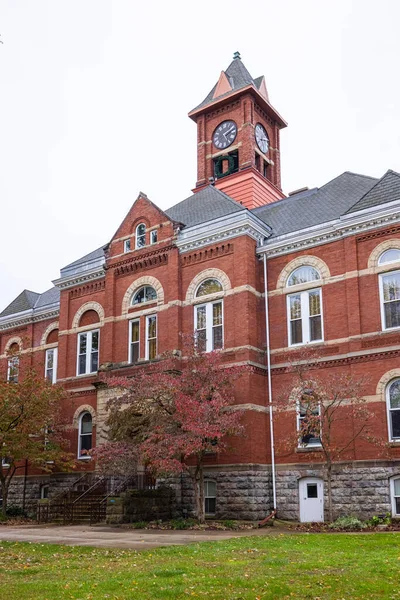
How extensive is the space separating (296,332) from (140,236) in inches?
381

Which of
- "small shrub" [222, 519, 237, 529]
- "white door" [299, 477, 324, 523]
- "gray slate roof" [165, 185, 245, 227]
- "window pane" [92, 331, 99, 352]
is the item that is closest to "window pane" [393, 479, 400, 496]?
"white door" [299, 477, 324, 523]

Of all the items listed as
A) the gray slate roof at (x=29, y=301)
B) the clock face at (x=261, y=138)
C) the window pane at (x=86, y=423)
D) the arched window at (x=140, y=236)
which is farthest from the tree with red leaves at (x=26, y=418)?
the clock face at (x=261, y=138)

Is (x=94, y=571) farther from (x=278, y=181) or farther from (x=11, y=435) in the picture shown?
(x=278, y=181)

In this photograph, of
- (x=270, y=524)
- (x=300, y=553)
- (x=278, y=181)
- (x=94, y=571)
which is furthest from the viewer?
(x=278, y=181)

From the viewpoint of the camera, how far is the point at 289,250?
1104 inches

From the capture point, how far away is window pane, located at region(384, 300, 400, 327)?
24.6 m

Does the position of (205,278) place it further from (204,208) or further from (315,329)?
(315,329)

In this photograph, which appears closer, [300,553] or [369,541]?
[300,553]

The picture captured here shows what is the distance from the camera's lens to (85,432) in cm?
3328

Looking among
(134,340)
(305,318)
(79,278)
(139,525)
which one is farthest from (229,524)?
(79,278)

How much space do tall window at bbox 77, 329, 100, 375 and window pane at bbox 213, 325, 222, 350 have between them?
300 inches

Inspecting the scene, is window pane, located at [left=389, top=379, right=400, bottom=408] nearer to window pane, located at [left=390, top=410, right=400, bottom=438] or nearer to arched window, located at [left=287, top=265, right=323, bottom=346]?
window pane, located at [left=390, top=410, right=400, bottom=438]

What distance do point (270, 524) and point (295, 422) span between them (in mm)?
4349

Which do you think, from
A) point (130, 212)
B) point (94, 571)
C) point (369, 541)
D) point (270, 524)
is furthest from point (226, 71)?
point (94, 571)
